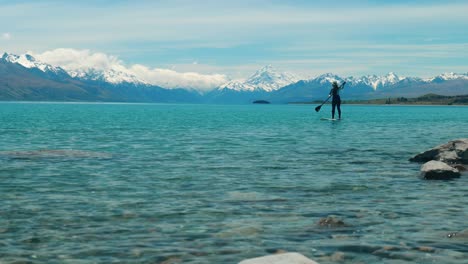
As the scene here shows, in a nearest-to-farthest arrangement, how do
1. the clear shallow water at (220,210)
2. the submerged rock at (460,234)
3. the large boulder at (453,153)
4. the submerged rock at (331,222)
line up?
the clear shallow water at (220,210) → the submerged rock at (460,234) → the submerged rock at (331,222) → the large boulder at (453,153)

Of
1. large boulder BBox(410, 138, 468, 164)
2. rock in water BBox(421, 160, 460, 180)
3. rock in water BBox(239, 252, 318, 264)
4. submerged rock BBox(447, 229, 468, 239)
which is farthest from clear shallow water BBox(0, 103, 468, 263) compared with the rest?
rock in water BBox(239, 252, 318, 264)

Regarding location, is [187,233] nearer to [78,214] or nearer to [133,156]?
[78,214]

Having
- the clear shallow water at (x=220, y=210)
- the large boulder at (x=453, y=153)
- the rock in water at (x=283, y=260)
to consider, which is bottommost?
the clear shallow water at (x=220, y=210)

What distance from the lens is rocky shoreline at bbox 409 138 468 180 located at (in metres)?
26.7

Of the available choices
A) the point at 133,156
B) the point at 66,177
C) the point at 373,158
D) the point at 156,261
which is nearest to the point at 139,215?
the point at 156,261

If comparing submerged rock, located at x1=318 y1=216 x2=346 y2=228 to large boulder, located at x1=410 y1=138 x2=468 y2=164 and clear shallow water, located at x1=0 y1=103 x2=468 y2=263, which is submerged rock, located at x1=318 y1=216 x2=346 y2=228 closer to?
clear shallow water, located at x1=0 y1=103 x2=468 y2=263

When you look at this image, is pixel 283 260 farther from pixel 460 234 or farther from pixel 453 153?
pixel 453 153

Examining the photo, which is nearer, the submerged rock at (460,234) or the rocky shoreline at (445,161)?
the submerged rock at (460,234)

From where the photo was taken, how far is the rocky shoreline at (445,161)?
2672 centimetres

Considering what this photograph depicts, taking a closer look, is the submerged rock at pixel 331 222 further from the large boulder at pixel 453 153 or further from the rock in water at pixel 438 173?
the large boulder at pixel 453 153

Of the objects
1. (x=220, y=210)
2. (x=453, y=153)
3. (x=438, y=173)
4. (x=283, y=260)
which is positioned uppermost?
(x=283, y=260)

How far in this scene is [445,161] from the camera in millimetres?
31781

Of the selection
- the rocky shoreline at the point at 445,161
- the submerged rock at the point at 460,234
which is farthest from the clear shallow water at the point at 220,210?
the rocky shoreline at the point at 445,161


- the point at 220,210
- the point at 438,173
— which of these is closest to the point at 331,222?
the point at 220,210
